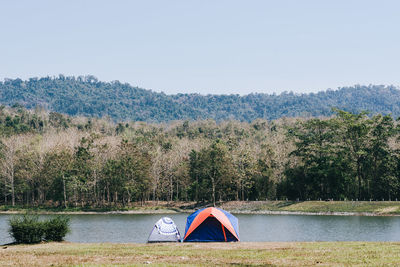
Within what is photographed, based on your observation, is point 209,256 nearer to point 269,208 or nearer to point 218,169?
point 269,208

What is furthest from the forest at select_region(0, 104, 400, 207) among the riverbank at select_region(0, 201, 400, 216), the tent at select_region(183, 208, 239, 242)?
the tent at select_region(183, 208, 239, 242)

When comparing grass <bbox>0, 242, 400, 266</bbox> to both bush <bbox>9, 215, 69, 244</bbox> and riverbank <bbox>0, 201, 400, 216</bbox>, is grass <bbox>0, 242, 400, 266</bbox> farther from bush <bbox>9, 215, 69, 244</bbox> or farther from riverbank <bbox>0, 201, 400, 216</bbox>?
riverbank <bbox>0, 201, 400, 216</bbox>

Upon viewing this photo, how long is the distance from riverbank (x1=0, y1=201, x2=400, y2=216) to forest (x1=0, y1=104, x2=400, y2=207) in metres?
2.86

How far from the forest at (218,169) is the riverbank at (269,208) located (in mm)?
2863

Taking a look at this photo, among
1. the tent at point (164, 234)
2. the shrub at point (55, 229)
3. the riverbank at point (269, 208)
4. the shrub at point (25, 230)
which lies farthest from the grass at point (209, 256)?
the riverbank at point (269, 208)

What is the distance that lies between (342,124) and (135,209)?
37750mm

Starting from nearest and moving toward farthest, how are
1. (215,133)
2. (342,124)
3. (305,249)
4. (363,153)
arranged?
(305,249)
(363,153)
(342,124)
(215,133)

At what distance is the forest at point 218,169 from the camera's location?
7262cm

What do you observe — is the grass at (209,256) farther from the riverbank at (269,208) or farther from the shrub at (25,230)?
the riverbank at (269,208)

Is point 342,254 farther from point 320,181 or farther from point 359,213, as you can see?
point 320,181

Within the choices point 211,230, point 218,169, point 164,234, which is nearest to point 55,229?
point 164,234

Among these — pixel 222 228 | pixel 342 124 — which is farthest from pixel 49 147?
pixel 222 228

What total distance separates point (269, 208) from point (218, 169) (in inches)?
446

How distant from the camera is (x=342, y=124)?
74.1m
